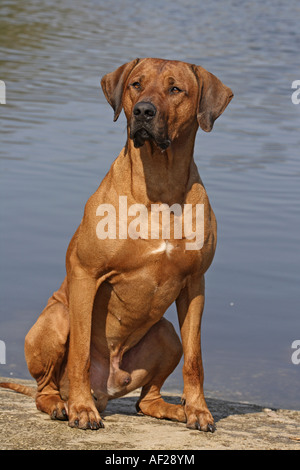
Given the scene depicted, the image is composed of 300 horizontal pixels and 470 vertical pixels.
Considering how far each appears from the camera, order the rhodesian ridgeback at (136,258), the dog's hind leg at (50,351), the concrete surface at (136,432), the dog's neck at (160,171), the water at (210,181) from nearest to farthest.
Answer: the concrete surface at (136,432), the rhodesian ridgeback at (136,258), the dog's neck at (160,171), the dog's hind leg at (50,351), the water at (210,181)

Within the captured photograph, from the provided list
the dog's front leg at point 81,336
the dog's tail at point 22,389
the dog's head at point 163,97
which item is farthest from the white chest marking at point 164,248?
the dog's tail at point 22,389

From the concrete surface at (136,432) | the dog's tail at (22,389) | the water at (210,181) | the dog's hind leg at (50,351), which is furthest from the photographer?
the water at (210,181)

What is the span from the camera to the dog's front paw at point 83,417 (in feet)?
16.0

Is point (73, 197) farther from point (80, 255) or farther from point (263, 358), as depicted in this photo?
point (80, 255)

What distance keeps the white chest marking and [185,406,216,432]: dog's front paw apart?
89 cm

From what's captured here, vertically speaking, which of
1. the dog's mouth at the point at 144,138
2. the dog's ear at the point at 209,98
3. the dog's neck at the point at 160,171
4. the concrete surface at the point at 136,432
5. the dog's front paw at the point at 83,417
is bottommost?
the concrete surface at the point at 136,432

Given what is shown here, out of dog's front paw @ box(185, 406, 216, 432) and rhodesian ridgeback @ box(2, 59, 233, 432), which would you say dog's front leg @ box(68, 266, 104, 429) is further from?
dog's front paw @ box(185, 406, 216, 432)

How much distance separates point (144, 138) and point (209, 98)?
487 mm

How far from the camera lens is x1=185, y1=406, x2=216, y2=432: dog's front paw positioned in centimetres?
507

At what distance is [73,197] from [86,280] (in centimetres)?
456

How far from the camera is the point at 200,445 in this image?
4727mm

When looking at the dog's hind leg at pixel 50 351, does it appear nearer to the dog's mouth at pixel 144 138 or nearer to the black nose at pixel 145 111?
the dog's mouth at pixel 144 138

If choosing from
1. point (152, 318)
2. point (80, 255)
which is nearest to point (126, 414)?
point (152, 318)

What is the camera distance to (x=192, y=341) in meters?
5.27
